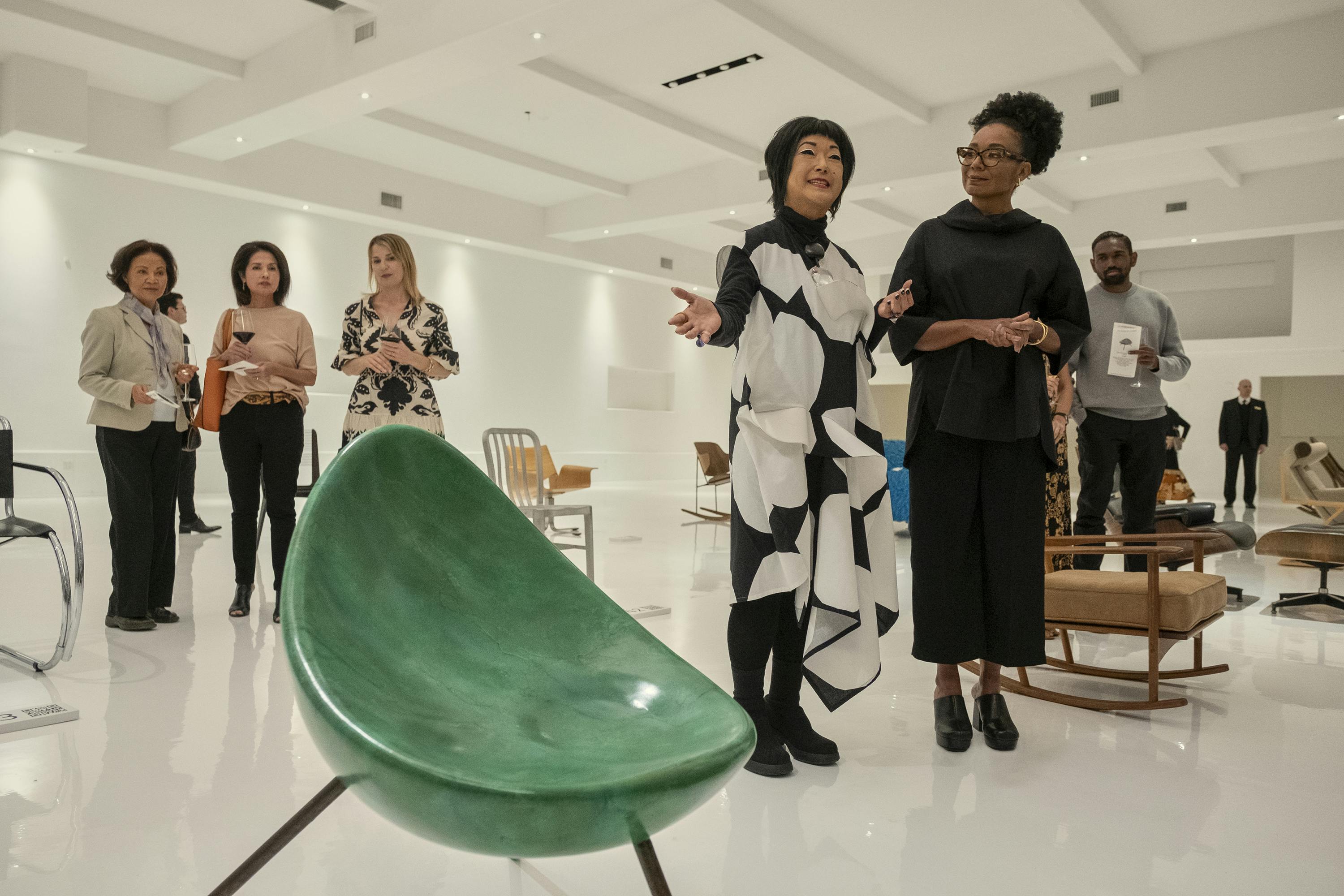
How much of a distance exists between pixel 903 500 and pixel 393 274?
4.46 m

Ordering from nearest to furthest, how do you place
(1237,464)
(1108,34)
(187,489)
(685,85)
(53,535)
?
(53,535)
(187,489)
(1108,34)
(685,85)
(1237,464)

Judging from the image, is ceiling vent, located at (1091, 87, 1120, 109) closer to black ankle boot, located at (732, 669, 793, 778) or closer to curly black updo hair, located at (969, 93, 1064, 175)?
curly black updo hair, located at (969, 93, 1064, 175)

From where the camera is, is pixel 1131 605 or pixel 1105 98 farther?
pixel 1105 98

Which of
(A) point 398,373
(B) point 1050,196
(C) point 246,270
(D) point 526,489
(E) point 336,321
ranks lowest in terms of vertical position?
(D) point 526,489

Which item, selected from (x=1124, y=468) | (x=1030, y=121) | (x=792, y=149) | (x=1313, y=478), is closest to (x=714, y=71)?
(x=1313, y=478)

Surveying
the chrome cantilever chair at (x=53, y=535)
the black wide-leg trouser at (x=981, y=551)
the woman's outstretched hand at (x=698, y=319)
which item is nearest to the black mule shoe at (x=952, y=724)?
the black wide-leg trouser at (x=981, y=551)

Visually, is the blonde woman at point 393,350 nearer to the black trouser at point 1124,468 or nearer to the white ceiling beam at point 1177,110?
the black trouser at point 1124,468

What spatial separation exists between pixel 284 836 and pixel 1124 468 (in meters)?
3.45

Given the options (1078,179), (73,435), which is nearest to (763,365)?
(73,435)

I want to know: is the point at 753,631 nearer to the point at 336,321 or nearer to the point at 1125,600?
the point at 1125,600

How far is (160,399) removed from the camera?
3.23 metres

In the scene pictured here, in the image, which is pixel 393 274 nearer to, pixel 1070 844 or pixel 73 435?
pixel 1070 844

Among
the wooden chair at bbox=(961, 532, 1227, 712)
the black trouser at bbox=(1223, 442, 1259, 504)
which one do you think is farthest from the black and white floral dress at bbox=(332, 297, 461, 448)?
the black trouser at bbox=(1223, 442, 1259, 504)

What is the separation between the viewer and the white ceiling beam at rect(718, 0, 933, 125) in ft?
21.5
